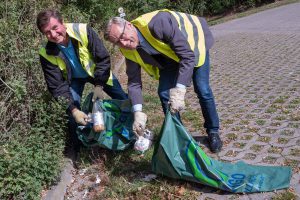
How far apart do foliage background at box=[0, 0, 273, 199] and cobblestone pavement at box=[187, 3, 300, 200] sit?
1.43m

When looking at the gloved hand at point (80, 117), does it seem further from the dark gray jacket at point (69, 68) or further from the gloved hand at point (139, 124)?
the gloved hand at point (139, 124)

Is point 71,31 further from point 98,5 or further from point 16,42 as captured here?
point 98,5

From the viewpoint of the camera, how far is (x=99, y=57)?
3.76 metres

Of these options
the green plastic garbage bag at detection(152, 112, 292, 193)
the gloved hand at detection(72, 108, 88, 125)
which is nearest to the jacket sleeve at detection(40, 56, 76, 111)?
the gloved hand at detection(72, 108, 88, 125)

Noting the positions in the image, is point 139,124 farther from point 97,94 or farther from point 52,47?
point 52,47

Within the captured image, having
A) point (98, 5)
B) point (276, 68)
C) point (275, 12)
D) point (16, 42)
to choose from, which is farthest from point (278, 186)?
point (275, 12)

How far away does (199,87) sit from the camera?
3.55m

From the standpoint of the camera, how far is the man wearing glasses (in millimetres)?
3033

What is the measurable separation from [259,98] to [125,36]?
3.09 m

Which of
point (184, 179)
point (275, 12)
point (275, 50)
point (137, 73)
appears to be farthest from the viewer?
point (275, 12)

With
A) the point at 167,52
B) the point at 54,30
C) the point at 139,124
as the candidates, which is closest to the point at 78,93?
the point at 54,30

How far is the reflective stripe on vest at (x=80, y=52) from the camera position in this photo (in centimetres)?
367

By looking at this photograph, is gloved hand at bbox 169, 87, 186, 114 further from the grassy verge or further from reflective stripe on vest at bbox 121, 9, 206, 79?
the grassy verge

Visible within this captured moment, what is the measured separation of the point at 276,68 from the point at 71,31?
4.72 metres
